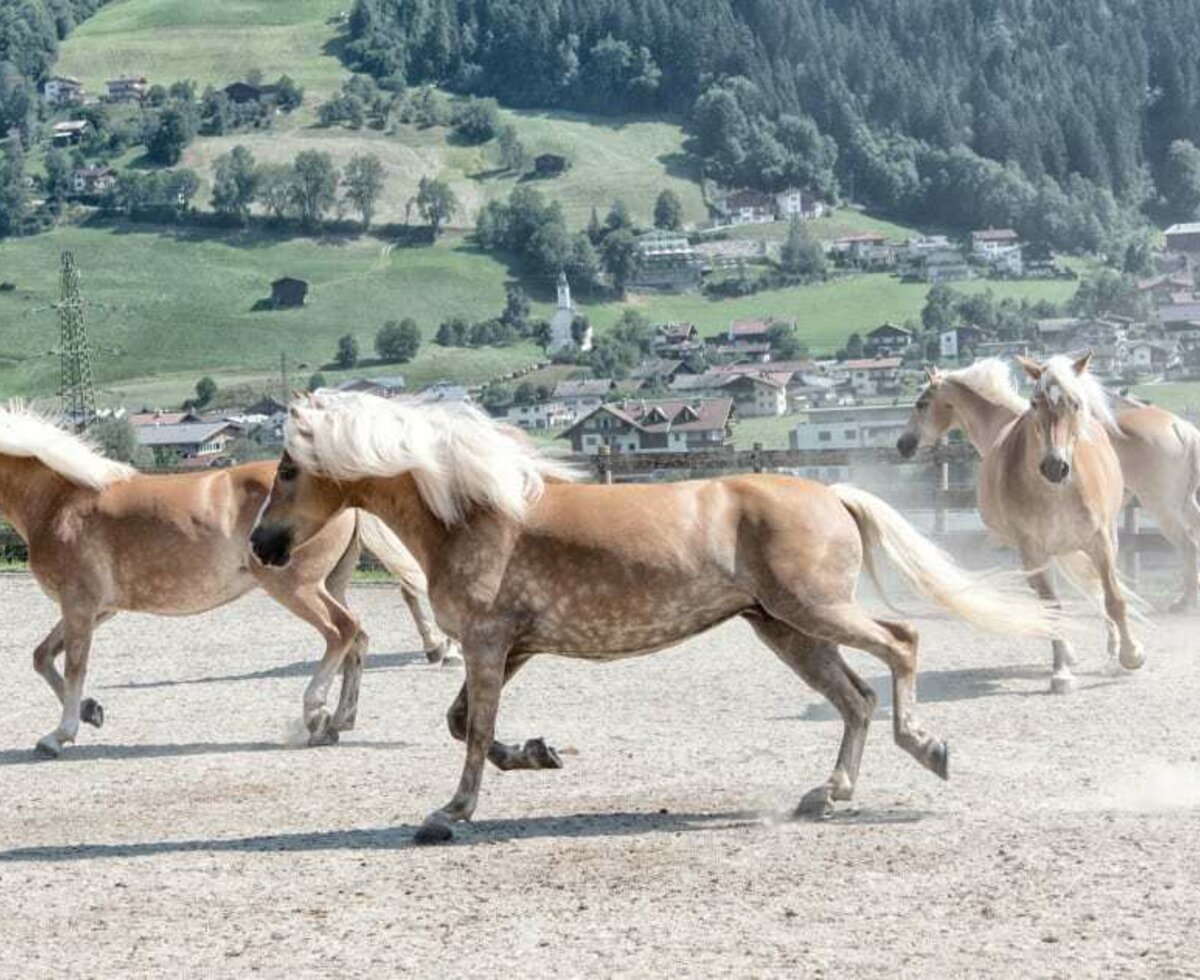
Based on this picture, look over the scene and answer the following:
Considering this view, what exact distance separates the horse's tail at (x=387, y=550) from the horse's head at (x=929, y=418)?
16.7ft

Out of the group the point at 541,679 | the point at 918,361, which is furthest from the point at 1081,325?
the point at 541,679

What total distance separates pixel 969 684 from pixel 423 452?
5580 millimetres

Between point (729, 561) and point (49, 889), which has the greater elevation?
point (729, 561)

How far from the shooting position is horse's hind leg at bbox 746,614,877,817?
848 centimetres

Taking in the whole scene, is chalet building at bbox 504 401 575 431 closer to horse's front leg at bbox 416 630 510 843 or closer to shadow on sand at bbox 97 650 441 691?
shadow on sand at bbox 97 650 441 691

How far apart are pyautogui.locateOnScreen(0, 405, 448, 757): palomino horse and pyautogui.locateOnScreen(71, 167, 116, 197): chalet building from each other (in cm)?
16130

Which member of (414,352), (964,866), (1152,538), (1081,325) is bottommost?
(414,352)

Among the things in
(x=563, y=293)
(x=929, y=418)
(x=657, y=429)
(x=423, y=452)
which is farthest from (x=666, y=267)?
(x=423, y=452)

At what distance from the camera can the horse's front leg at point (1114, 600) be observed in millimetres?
12828

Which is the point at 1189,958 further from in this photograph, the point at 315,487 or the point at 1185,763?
the point at 315,487

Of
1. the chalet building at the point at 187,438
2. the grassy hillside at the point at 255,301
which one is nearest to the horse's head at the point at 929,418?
the chalet building at the point at 187,438

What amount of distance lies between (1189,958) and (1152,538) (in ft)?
47.9

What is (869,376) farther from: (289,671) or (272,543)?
(272,543)

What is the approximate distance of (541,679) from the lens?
1371 cm
